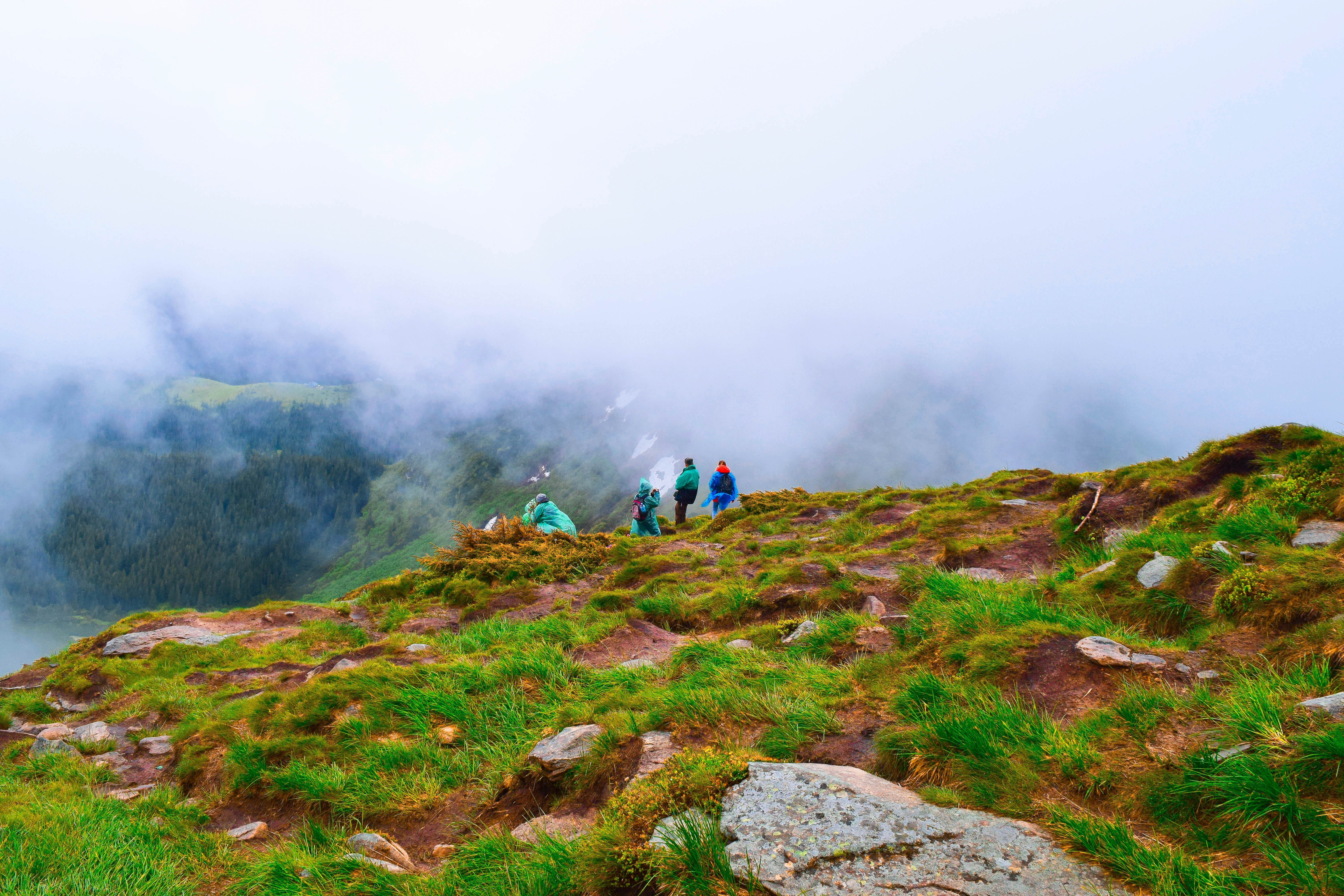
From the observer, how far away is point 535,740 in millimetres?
6453

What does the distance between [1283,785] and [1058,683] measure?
201 cm

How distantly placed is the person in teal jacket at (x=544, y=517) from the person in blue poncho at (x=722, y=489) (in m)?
9.60

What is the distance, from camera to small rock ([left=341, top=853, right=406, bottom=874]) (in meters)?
4.76

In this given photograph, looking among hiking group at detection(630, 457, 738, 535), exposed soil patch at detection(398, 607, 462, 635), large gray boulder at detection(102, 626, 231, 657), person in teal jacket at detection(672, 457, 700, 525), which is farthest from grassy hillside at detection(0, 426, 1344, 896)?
person in teal jacket at detection(672, 457, 700, 525)

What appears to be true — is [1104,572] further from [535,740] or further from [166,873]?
[166,873]

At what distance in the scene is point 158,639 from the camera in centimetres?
1373

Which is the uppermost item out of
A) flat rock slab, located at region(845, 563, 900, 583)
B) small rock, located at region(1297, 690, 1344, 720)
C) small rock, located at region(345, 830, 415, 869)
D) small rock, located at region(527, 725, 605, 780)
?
small rock, located at region(1297, 690, 1344, 720)

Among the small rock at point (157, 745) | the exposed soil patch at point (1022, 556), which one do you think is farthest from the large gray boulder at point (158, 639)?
the exposed soil patch at point (1022, 556)

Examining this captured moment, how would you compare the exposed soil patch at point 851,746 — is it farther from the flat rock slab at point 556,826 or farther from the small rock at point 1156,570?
the small rock at point 1156,570

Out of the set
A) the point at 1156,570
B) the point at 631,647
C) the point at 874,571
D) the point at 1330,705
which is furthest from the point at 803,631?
the point at 1330,705

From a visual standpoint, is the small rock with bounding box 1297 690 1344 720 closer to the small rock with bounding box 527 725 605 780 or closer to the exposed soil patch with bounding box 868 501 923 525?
the small rock with bounding box 527 725 605 780

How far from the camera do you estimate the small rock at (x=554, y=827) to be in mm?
4723

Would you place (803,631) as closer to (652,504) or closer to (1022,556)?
(1022,556)

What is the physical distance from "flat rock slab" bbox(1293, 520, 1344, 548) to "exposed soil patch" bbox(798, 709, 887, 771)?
5.14 meters
